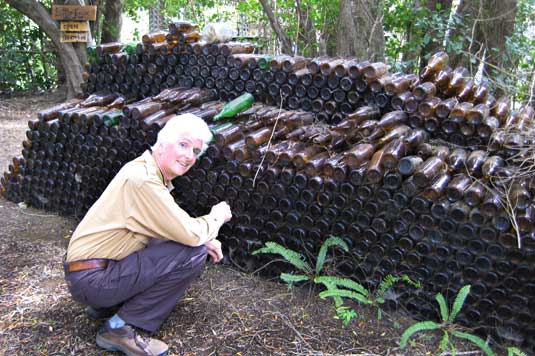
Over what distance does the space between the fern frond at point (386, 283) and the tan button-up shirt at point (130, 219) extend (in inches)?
55.4

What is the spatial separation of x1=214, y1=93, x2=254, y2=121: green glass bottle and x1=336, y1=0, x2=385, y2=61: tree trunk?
3.52 metres

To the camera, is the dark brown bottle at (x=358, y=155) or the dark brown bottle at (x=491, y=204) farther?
the dark brown bottle at (x=358, y=155)

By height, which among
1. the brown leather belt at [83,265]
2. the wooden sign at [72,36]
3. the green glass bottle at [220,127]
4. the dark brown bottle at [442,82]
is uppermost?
the wooden sign at [72,36]

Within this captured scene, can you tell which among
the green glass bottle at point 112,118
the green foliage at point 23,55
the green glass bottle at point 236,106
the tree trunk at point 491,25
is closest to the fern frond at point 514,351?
the green glass bottle at point 236,106

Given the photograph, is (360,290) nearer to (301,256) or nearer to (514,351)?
(301,256)

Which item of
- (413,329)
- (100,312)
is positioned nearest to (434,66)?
(413,329)

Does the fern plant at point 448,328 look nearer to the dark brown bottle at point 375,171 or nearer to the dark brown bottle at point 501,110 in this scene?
the dark brown bottle at point 375,171

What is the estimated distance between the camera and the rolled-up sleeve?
2568 millimetres

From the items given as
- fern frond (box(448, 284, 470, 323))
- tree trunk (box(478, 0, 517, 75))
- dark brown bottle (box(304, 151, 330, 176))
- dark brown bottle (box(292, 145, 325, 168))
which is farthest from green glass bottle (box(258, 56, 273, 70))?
tree trunk (box(478, 0, 517, 75))

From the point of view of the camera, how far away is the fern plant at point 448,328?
294 centimetres

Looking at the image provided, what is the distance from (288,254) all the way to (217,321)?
28.3 inches

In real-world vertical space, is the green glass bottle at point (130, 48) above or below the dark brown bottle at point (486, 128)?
above

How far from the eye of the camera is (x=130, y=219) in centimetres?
264

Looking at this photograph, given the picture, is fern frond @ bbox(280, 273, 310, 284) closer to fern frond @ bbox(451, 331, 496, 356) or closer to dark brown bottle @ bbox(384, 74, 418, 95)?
fern frond @ bbox(451, 331, 496, 356)
